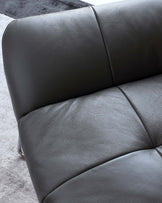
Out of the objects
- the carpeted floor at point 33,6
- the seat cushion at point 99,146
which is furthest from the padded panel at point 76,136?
the carpeted floor at point 33,6

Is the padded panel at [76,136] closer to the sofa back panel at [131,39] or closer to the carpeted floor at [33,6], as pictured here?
the sofa back panel at [131,39]

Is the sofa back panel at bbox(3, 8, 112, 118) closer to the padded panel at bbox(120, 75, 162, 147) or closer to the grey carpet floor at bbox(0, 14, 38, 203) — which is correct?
the padded panel at bbox(120, 75, 162, 147)

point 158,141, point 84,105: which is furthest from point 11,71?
point 158,141

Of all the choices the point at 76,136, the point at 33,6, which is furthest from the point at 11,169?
the point at 33,6

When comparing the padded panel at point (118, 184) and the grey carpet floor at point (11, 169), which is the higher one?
the padded panel at point (118, 184)

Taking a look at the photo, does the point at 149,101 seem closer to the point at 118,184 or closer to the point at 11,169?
the point at 118,184

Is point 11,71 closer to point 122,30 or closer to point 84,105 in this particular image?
point 84,105

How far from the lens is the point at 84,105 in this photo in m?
0.95

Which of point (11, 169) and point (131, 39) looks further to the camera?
point (11, 169)

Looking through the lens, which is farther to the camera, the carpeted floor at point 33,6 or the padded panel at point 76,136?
the carpeted floor at point 33,6

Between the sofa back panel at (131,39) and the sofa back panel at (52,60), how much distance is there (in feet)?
0.12

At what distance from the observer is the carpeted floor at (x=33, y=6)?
1.94 metres

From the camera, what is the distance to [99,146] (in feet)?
2.77

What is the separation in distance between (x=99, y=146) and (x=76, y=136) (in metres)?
0.07
